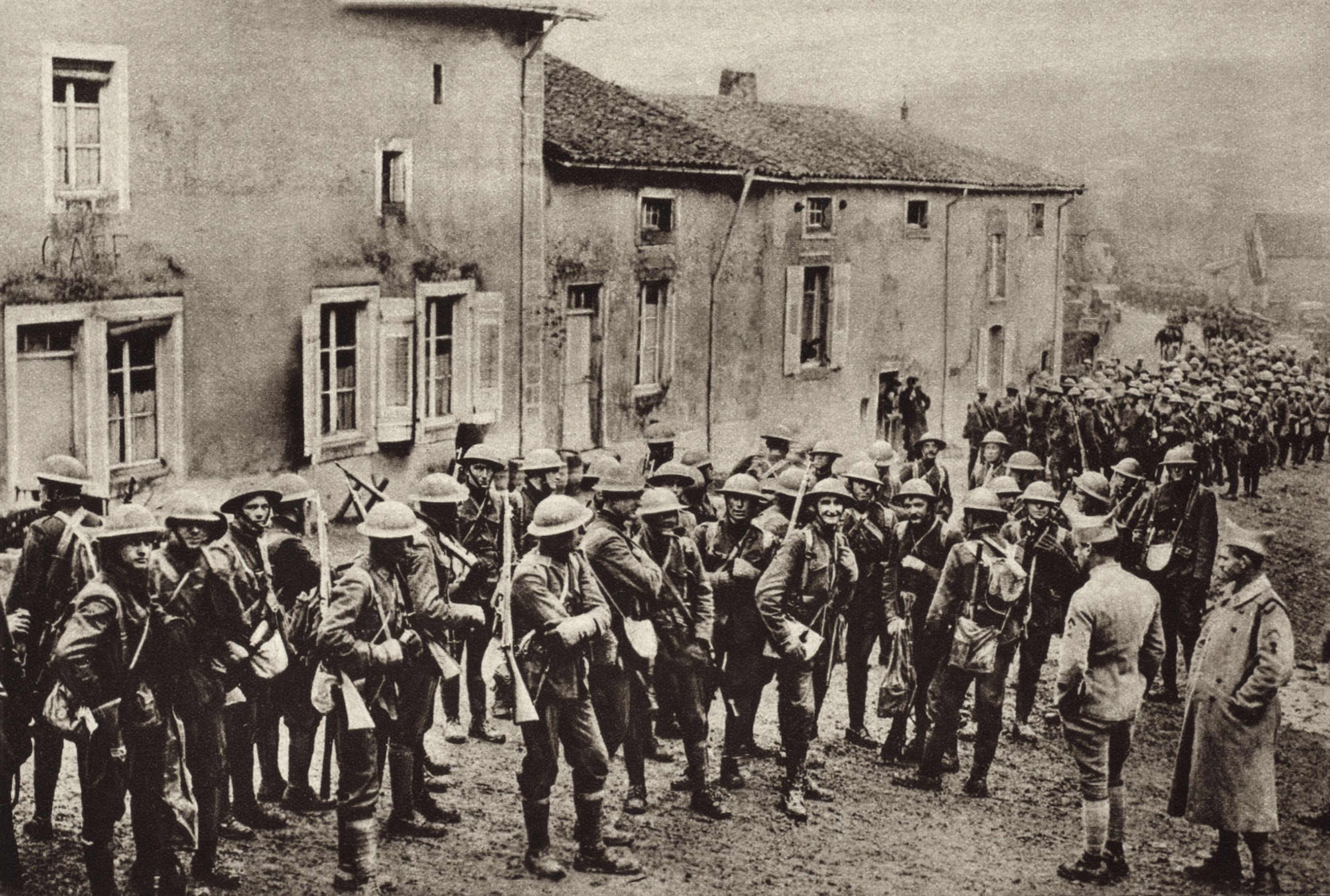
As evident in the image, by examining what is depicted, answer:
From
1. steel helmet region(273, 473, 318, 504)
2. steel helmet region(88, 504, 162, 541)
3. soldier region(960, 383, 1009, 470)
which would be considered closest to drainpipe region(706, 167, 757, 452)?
soldier region(960, 383, 1009, 470)

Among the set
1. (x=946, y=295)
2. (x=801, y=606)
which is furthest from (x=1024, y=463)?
(x=946, y=295)

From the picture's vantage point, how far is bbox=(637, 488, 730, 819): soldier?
7.15 metres

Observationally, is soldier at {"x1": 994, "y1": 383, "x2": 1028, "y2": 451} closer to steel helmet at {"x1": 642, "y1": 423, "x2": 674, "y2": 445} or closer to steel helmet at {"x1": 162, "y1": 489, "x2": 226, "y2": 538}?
steel helmet at {"x1": 642, "y1": 423, "x2": 674, "y2": 445}

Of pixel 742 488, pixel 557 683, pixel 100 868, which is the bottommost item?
pixel 100 868

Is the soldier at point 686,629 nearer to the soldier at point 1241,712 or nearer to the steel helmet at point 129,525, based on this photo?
the soldier at point 1241,712

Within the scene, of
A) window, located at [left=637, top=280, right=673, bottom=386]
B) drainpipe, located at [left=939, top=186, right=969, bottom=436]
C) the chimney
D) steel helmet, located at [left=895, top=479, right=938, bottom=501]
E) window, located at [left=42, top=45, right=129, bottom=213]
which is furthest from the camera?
drainpipe, located at [left=939, top=186, right=969, bottom=436]

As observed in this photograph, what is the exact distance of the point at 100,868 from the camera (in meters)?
5.57

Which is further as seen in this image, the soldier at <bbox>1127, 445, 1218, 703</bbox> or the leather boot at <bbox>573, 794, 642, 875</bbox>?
the soldier at <bbox>1127, 445, 1218, 703</bbox>

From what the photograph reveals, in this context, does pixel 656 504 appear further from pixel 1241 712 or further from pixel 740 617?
pixel 1241 712

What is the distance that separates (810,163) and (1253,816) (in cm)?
1522

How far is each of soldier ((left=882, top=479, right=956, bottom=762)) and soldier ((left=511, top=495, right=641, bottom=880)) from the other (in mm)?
2301

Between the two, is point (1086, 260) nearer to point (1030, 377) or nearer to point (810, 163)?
point (1030, 377)

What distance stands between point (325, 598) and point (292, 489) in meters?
0.77

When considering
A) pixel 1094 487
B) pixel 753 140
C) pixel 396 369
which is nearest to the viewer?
pixel 1094 487
